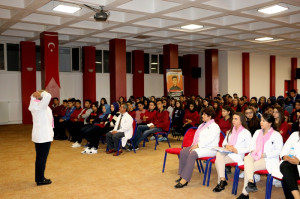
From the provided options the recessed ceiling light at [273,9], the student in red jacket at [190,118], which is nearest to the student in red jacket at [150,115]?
the student in red jacket at [190,118]

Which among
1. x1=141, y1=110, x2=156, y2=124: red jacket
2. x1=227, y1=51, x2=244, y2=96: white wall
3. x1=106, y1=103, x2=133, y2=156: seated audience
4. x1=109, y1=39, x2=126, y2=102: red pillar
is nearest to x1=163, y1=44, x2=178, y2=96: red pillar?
x1=109, y1=39, x2=126, y2=102: red pillar

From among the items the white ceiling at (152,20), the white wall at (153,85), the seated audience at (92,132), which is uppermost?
the white ceiling at (152,20)

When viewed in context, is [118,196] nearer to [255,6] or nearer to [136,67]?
[255,6]

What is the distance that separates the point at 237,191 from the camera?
4.07 metres

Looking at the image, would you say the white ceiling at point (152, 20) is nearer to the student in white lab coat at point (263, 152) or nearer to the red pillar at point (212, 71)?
the red pillar at point (212, 71)

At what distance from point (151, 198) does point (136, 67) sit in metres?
11.8

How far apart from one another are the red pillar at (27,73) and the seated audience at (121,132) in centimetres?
702

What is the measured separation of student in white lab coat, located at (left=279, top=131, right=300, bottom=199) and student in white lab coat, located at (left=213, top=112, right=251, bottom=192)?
598mm

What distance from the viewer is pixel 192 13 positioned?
325 inches

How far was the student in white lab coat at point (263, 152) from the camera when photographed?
11.9 feet

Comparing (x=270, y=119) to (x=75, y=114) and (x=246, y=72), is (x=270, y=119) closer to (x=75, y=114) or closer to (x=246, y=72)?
(x=75, y=114)

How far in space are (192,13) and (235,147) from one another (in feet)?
17.1

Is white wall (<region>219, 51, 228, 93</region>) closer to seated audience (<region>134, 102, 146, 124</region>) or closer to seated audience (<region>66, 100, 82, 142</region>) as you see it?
seated audience (<region>134, 102, 146, 124</region>)

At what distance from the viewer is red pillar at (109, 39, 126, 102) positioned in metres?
11.0
